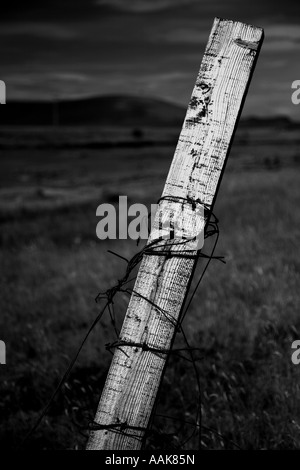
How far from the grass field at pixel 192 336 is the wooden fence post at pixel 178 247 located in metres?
0.24

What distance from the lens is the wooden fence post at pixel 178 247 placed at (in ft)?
6.32

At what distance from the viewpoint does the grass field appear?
10.1 ft

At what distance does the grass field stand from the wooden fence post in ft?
0.80

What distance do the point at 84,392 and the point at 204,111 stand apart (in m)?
2.46

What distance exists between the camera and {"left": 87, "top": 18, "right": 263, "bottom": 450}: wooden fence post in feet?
6.32

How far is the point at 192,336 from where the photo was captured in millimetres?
4211

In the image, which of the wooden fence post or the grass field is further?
the grass field

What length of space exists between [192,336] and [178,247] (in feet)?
8.02

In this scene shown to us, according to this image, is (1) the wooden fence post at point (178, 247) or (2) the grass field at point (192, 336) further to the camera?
(2) the grass field at point (192, 336)

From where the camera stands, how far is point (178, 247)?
1.94 metres

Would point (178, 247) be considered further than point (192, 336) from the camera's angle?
No

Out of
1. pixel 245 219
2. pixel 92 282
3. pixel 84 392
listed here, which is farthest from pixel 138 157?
pixel 84 392

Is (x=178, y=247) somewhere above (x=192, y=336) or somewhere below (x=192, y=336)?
below

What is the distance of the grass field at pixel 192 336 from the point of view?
3.09 metres
